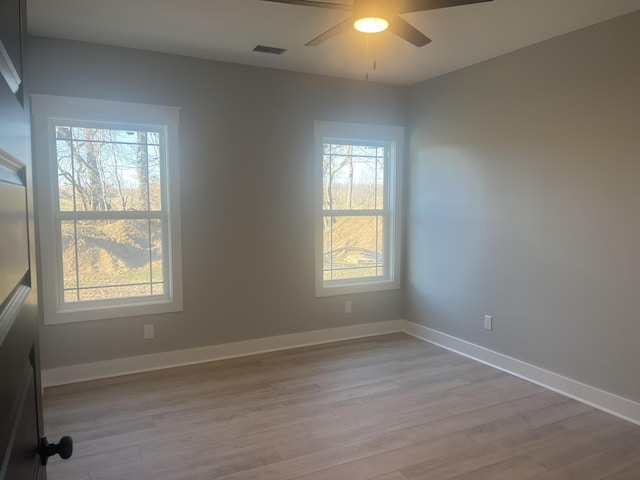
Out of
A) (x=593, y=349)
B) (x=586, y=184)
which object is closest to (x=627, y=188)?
(x=586, y=184)

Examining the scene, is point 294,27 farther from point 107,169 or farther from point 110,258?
point 110,258

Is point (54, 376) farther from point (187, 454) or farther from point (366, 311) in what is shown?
point (366, 311)

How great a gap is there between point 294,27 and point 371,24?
0.95m

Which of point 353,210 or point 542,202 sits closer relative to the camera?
point 542,202

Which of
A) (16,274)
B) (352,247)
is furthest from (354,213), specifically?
(16,274)

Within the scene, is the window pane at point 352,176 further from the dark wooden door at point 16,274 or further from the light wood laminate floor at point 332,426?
the dark wooden door at point 16,274

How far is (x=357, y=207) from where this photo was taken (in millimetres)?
4730

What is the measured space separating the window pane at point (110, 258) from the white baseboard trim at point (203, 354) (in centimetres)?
55

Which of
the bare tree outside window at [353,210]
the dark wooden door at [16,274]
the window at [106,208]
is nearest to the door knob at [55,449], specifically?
the dark wooden door at [16,274]

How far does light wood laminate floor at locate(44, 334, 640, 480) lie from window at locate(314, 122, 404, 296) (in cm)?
110

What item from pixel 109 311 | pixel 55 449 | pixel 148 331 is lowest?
pixel 148 331

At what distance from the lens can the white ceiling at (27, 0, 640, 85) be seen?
9.16 feet

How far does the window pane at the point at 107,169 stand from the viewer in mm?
3496

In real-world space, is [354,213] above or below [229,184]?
below
